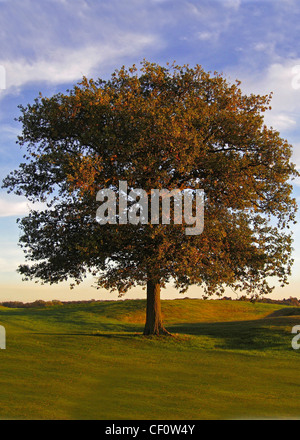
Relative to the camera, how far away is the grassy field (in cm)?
1577

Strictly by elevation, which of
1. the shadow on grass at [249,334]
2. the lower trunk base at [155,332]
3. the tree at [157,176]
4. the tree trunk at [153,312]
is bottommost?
the shadow on grass at [249,334]

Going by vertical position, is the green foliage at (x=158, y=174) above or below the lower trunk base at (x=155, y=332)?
above

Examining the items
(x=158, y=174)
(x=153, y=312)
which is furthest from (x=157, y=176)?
(x=153, y=312)

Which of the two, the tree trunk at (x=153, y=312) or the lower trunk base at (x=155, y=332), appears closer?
the tree trunk at (x=153, y=312)

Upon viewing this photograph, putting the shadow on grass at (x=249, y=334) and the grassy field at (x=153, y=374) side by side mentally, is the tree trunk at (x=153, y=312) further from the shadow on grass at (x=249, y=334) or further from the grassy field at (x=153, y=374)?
the shadow on grass at (x=249, y=334)

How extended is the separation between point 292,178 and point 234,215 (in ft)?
17.7

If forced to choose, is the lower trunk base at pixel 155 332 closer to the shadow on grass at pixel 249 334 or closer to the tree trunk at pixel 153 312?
the tree trunk at pixel 153 312

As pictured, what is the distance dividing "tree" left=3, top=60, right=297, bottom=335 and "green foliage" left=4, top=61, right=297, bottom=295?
3.4 inches

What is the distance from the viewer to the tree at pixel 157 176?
1246 inches

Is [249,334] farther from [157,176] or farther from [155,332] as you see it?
[157,176]

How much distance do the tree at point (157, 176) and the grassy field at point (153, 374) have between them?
467 cm

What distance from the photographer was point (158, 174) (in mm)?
31734

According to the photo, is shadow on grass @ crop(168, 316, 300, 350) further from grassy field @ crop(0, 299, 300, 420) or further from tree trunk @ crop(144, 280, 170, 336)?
tree trunk @ crop(144, 280, 170, 336)

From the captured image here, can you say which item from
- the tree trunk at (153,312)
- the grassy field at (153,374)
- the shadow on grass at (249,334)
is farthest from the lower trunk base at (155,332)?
the shadow on grass at (249,334)
